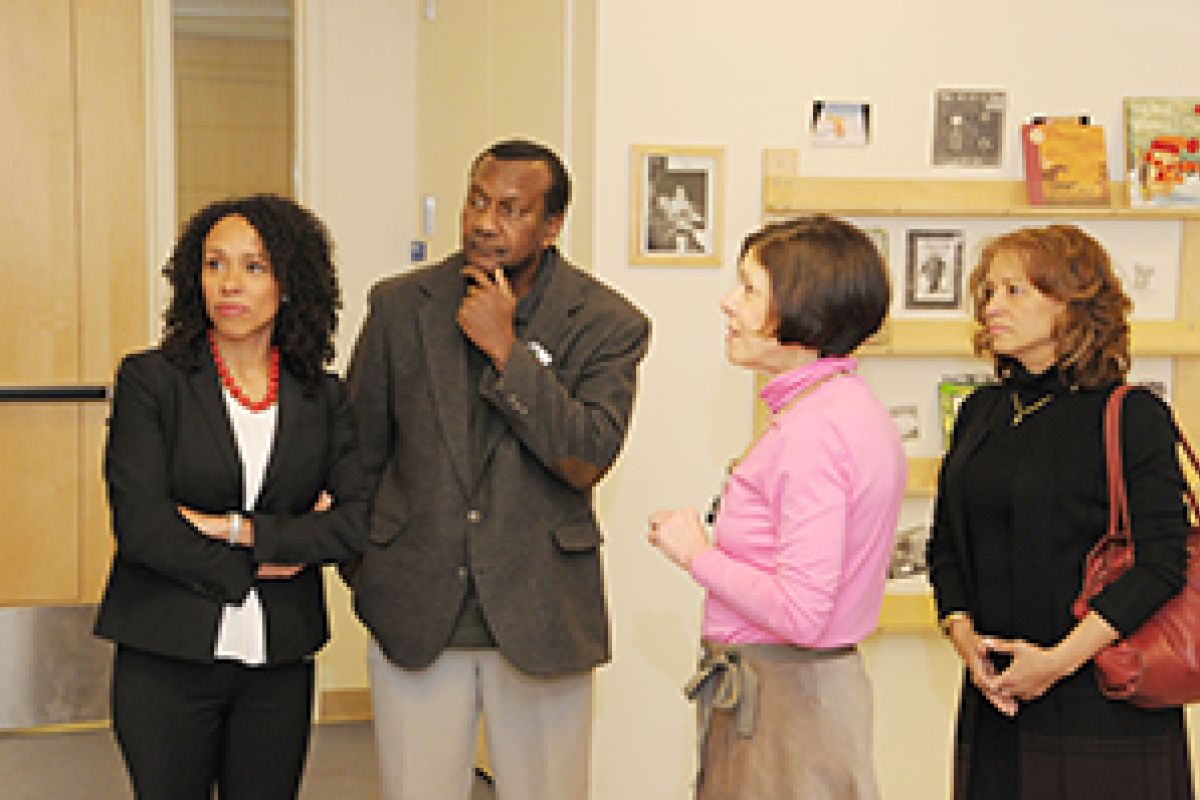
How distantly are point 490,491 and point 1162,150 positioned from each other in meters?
1.91

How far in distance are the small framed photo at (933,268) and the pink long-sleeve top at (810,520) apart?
1.36 meters

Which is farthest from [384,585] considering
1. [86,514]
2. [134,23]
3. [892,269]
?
[134,23]

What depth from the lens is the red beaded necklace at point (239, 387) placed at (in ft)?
7.47

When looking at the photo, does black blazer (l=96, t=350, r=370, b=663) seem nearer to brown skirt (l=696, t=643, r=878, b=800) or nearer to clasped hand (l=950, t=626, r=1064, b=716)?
brown skirt (l=696, t=643, r=878, b=800)

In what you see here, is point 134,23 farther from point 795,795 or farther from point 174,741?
point 795,795

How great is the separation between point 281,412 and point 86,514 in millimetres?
2366

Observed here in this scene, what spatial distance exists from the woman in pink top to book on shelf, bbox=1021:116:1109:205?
1.46 metres

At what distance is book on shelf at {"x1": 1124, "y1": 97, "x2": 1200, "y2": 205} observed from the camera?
327 cm

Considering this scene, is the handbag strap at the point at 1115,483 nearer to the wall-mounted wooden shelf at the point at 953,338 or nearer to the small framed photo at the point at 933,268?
the wall-mounted wooden shelf at the point at 953,338

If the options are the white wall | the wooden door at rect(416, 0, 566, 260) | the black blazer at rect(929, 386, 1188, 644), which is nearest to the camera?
the black blazer at rect(929, 386, 1188, 644)

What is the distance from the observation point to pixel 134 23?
4.31 metres

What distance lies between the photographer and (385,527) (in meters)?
2.34

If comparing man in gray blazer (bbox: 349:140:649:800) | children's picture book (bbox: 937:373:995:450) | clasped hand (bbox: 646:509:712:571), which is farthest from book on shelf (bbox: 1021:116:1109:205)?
clasped hand (bbox: 646:509:712:571)

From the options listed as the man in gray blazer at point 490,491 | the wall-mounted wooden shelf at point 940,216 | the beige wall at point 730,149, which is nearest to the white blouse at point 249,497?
the man in gray blazer at point 490,491
